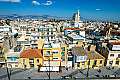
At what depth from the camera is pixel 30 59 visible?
48188 mm

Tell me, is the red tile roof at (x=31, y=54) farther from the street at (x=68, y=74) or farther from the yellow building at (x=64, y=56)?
the yellow building at (x=64, y=56)

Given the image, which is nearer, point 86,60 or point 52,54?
point 52,54

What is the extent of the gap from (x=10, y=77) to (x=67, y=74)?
48.8ft

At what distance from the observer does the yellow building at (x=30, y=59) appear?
157 feet

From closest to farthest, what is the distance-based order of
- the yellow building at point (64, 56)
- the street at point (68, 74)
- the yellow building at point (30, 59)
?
the street at point (68, 74) < the yellow building at point (30, 59) < the yellow building at point (64, 56)

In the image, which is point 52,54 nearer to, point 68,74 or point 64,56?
point 64,56

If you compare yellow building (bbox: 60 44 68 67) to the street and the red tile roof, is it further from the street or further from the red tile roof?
the red tile roof

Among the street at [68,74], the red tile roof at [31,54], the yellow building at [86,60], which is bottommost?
the street at [68,74]

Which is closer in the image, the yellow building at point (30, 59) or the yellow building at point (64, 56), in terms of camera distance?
the yellow building at point (30, 59)

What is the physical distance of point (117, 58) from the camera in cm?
4984

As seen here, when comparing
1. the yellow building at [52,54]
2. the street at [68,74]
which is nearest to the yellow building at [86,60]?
the street at [68,74]

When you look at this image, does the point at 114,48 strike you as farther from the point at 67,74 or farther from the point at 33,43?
the point at 33,43

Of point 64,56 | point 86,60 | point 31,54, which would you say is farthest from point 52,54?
point 86,60

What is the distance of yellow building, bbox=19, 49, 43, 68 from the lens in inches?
1889
